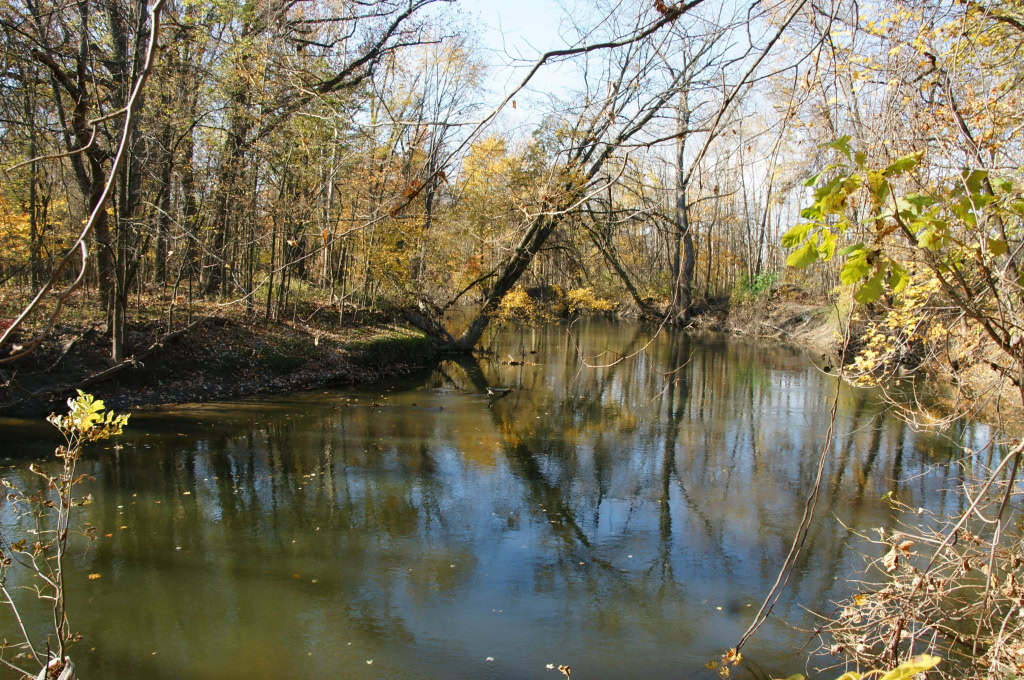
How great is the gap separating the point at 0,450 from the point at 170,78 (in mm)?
6583

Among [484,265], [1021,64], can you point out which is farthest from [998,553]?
[484,265]

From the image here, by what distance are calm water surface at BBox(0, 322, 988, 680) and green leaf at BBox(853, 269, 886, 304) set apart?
149 cm

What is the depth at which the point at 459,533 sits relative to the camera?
6887mm

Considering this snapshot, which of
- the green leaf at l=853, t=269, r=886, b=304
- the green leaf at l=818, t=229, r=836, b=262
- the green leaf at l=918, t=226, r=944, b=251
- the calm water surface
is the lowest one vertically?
the calm water surface

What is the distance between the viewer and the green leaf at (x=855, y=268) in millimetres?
1816

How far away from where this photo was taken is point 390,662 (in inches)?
183

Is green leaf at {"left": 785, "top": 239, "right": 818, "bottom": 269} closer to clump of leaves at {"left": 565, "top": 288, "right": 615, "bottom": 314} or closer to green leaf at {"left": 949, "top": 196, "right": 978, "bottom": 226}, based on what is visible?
green leaf at {"left": 949, "top": 196, "right": 978, "bottom": 226}

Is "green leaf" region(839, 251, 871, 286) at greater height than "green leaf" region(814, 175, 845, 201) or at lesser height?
lesser

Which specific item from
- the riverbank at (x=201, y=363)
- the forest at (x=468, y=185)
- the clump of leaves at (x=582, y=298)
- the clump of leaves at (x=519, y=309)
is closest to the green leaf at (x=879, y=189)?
the forest at (x=468, y=185)

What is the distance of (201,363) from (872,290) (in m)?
12.8

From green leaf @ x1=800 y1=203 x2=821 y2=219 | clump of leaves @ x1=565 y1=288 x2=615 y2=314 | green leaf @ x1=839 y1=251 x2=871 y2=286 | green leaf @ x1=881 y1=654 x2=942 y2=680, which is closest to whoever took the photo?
green leaf @ x1=881 y1=654 x2=942 y2=680

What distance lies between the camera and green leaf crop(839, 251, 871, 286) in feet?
5.96

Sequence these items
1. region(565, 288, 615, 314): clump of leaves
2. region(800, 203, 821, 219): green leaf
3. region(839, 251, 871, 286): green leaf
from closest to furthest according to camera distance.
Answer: region(800, 203, 821, 219): green leaf < region(839, 251, 871, 286): green leaf < region(565, 288, 615, 314): clump of leaves

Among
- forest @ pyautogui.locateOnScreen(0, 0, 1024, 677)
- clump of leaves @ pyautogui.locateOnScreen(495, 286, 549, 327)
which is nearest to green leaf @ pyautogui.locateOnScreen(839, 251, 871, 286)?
forest @ pyautogui.locateOnScreen(0, 0, 1024, 677)
